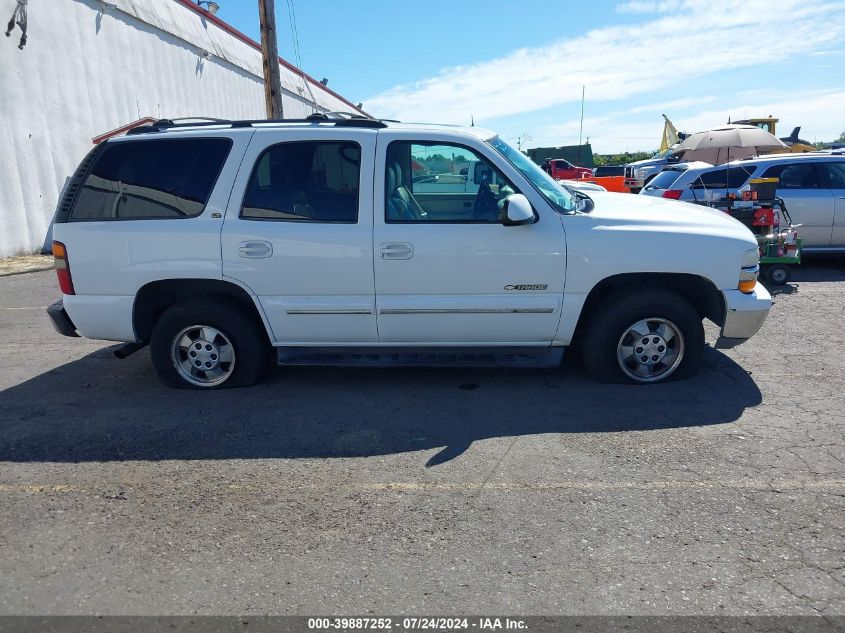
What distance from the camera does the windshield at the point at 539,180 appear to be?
5.00 metres

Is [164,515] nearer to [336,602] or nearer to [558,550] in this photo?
[336,602]

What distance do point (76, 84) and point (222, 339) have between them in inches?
477

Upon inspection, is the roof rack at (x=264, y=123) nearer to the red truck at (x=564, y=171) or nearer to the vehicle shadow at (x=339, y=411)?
the vehicle shadow at (x=339, y=411)

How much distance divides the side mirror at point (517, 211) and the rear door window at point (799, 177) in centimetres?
721

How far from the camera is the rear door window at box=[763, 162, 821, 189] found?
33.0 ft

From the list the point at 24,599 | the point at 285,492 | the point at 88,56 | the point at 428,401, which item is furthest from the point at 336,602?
the point at 88,56

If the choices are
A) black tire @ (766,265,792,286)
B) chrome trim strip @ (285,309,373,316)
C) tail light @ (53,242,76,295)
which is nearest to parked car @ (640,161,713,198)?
black tire @ (766,265,792,286)

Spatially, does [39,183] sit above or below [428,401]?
above

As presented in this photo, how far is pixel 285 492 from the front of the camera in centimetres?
375

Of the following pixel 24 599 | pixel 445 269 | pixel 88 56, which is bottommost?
pixel 24 599

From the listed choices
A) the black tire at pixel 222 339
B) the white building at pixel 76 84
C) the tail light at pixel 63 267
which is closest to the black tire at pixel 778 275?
the black tire at pixel 222 339

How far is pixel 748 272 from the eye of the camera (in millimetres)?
4980

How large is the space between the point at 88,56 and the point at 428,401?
539 inches

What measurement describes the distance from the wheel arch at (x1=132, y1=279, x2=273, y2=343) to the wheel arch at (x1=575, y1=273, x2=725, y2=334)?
8.31 ft
